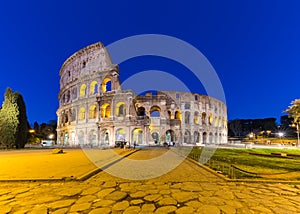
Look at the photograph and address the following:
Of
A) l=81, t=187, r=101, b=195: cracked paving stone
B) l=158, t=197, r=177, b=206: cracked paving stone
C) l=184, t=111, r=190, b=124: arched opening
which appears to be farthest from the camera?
l=184, t=111, r=190, b=124: arched opening

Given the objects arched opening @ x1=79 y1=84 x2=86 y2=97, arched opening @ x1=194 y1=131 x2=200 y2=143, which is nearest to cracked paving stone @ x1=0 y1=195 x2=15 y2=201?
arched opening @ x1=79 y1=84 x2=86 y2=97

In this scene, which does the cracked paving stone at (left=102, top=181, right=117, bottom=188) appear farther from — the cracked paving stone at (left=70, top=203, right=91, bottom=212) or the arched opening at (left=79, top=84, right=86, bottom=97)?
the arched opening at (left=79, top=84, right=86, bottom=97)

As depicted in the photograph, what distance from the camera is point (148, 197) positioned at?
161 inches

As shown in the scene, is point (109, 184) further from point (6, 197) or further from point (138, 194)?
point (6, 197)

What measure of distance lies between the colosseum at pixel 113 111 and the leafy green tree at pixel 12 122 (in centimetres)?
1000

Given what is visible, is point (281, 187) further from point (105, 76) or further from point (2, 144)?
point (105, 76)

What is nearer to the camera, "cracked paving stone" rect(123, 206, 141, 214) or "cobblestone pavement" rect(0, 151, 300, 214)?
"cracked paving stone" rect(123, 206, 141, 214)

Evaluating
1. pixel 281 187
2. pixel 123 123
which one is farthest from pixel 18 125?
pixel 281 187

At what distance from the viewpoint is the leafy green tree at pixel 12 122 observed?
20.3 meters

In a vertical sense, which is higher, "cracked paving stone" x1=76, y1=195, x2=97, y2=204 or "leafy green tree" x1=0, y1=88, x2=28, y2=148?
"leafy green tree" x1=0, y1=88, x2=28, y2=148

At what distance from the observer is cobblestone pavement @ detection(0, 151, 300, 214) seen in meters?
3.40

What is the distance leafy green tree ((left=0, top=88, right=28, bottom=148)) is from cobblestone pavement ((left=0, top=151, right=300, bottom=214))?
1942 cm

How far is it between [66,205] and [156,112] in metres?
36.7

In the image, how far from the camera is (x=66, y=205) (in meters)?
3.57
